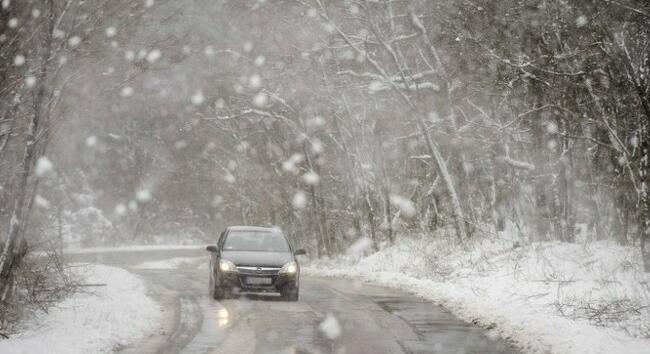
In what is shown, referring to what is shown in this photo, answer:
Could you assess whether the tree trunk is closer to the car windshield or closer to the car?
the car

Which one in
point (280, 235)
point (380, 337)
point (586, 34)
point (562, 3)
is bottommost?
point (380, 337)

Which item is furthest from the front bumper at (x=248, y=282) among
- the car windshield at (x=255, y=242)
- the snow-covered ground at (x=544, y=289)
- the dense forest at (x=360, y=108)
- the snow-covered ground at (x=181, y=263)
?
the snow-covered ground at (x=181, y=263)

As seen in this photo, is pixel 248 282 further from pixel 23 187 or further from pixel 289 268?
pixel 23 187

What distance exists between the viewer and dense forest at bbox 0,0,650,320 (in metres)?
11.7

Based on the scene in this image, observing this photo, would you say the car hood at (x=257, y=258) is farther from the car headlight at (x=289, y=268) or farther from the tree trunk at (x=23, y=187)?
the tree trunk at (x=23, y=187)

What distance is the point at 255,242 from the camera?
17.5 meters

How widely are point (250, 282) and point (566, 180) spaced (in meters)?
11.7

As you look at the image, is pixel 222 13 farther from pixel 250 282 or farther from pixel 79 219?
pixel 79 219

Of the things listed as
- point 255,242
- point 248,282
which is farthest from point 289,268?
point 255,242

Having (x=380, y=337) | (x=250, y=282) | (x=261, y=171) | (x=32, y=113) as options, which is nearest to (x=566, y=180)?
(x=250, y=282)

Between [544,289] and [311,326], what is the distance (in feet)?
17.2

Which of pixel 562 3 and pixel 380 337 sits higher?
pixel 562 3

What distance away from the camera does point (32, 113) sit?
35.9ft

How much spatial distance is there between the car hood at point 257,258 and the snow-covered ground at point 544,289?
312 centimetres
